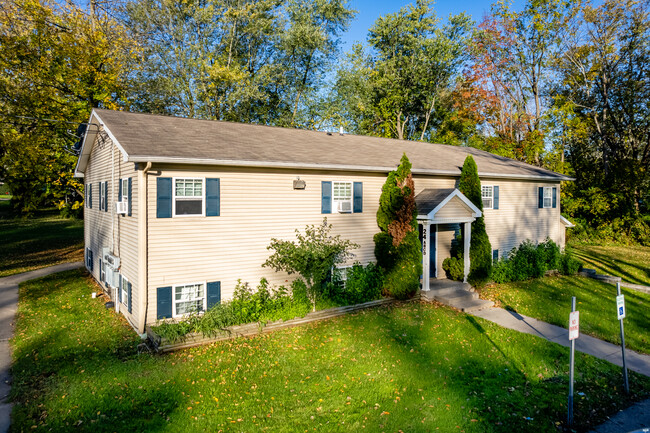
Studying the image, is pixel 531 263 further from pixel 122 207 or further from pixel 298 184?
pixel 122 207

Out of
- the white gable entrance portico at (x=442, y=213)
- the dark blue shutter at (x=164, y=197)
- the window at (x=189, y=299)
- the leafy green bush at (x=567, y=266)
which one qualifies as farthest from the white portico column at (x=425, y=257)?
the dark blue shutter at (x=164, y=197)

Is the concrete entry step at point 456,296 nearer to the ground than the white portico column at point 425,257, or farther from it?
nearer to the ground

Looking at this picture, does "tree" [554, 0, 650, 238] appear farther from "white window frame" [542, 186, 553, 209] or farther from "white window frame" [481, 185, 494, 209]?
"white window frame" [481, 185, 494, 209]

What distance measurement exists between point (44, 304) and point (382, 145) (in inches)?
559

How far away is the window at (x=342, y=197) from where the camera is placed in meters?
12.7

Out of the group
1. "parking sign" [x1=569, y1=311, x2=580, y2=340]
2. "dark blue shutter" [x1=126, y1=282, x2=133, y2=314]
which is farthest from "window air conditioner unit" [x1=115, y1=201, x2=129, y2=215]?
"parking sign" [x1=569, y1=311, x2=580, y2=340]

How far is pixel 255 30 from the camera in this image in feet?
92.8

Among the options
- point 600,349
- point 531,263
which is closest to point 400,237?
point 600,349

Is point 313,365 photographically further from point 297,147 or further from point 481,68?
point 481,68

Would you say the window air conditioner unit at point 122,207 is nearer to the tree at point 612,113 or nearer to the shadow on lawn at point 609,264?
the shadow on lawn at point 609,264

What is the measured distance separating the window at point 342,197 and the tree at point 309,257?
2.63 feet

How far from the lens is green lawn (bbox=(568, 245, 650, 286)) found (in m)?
17.7

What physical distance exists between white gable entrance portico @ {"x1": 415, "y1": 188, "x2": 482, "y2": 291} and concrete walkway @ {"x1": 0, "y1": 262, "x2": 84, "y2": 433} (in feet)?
38.1

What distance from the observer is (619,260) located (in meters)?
21.1
